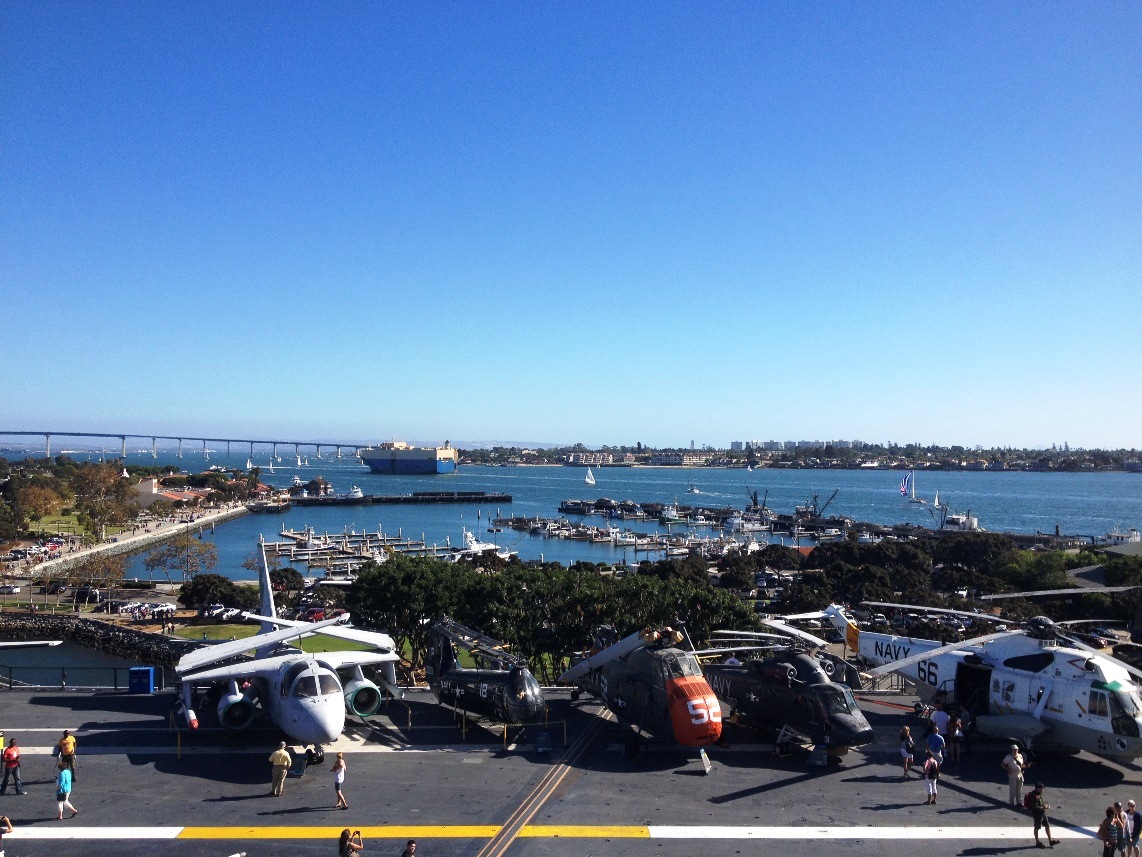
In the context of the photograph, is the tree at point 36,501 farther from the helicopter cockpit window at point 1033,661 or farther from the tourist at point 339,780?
the helicopter cockpit window at point 1033,661

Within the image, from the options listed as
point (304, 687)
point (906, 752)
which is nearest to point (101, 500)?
point (304, 687)

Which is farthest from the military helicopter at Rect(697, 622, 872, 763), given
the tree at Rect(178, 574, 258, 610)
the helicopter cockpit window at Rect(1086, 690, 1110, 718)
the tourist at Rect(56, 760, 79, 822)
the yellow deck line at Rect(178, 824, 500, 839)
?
the tree at Rect(178, 574, 258, 610)

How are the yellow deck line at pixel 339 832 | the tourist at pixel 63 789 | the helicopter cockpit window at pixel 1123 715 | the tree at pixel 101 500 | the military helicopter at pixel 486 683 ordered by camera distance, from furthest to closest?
1. the tree at pixel 101 500
2. the military helicopter at pixel 486 683
3. the helicopter cockpit window at pixel 1123 715
4. the tourist at pixel 63 789
5. the yellow deck line at pixel 339 832

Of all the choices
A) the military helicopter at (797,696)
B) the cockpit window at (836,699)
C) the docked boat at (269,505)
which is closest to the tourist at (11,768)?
the military helicopter at (797,696)

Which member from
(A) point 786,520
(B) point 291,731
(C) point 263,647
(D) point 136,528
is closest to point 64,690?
(C) point 263,647

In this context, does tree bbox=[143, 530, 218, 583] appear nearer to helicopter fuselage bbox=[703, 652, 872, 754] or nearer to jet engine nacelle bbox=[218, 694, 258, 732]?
jet engine nacelle bbox=[218, 694, 258, 732]

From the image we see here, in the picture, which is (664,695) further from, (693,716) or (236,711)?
(236,711)
